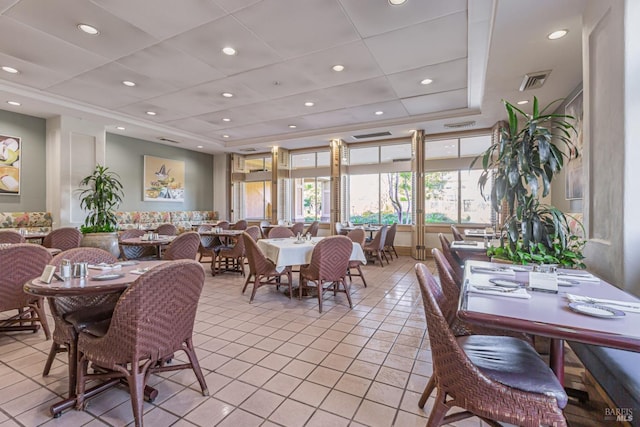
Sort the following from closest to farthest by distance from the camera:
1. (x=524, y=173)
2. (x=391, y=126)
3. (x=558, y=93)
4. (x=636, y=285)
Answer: (x=636, y=285) < (x=524, y=173) < (x=558, y=93) < (x=391, y=126)

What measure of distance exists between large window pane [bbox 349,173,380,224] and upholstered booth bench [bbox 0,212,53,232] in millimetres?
7482

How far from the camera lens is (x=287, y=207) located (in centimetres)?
1010

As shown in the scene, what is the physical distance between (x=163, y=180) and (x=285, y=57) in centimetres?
673

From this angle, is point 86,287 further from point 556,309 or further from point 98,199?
point 98,199

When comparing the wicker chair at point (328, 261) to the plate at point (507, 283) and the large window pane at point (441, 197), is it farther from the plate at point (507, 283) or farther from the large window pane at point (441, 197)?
the large window pane at point (441, 197)

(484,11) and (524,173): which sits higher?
(484,11)

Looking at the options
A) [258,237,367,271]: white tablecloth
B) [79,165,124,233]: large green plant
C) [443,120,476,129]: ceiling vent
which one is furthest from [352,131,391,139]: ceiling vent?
[79,165,124,233]: large green plant

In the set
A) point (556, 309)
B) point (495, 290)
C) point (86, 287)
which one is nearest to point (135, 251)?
point (86, 287)

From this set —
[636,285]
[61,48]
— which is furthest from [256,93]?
[636,285]

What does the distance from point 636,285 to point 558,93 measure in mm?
3988

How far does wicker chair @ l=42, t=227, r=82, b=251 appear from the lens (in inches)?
193

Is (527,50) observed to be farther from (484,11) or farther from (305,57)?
(305,57)

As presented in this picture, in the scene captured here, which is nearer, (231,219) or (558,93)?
(558,93)

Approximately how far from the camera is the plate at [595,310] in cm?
125
